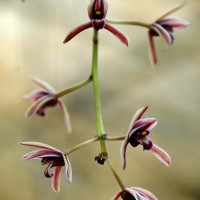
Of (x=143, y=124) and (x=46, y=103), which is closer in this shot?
(x=143, y=124)

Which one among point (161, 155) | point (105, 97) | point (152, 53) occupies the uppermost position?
point (152, 53)

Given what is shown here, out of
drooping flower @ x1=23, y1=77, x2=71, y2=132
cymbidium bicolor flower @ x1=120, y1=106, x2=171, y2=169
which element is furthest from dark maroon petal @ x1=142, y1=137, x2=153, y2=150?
drooping flower @ x1=23, y1=77, x2=71, y2=132

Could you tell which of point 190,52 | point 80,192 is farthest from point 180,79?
point 80,192

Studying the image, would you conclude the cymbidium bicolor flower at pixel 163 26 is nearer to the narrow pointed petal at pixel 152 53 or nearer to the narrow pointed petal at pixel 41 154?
the narrow pointed petal at pixel 152 53

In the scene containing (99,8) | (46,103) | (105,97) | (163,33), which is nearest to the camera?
(99,8)

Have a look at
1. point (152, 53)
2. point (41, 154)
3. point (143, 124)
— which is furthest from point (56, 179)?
point (152, 53)

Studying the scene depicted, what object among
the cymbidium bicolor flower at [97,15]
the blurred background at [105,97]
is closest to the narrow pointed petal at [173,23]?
the cymbidium bicolor flower at [97,15]

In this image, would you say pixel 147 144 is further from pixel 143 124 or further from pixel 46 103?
pixel 46 103

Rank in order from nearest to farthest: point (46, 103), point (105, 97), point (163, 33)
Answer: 1. point (163, 33)
2. point (46, 103)
3. point (105, 97)
